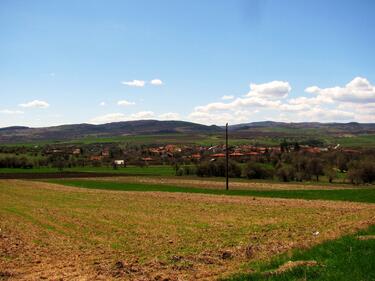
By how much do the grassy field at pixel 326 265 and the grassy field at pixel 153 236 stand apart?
1320 mm

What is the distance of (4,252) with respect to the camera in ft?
59.6

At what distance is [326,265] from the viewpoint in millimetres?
10438

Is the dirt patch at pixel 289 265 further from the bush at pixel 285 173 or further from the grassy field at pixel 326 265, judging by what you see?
the bush at pixel 285 173

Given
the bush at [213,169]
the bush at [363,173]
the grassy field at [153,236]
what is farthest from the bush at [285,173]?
the grassy field at [153,236]

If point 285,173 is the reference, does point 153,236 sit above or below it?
above

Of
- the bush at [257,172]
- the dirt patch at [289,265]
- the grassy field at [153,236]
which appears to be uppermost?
the dirt patch at [289,265]

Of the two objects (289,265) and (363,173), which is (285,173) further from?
(289,265)

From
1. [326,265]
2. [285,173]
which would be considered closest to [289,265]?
[326,265]

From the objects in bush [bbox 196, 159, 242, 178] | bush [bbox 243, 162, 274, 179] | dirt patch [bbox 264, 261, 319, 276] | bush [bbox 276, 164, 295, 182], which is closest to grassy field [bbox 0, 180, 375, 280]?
dirt patch [bbox 264, 261, 319, 276]

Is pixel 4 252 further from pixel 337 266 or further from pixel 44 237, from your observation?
pixel 337 266

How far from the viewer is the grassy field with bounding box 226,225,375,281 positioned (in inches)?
373

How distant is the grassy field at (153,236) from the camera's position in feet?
46.8

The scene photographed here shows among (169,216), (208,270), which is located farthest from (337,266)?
(169,216)

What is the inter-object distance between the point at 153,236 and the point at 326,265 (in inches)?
513
